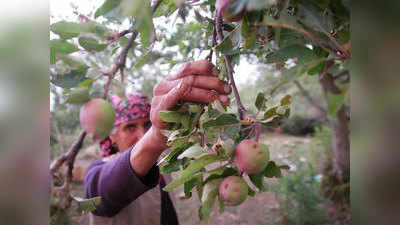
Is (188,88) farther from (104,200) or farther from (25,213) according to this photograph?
(104,200)

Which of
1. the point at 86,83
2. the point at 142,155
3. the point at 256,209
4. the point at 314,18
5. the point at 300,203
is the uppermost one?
the point at 314,18

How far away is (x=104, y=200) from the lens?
1.17m

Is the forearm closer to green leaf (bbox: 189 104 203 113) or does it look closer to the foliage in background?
green leaf (bbox: 189 104 203 113)

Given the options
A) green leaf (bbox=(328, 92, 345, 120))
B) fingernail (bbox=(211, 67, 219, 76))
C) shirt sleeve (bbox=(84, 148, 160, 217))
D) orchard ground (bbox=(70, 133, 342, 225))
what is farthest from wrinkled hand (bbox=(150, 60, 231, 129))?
orchard ground (bbox=(70, 133, 342, 225))

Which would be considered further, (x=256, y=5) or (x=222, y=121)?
(x=222, y=121)

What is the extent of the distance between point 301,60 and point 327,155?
390 cm

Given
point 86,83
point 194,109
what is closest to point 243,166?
point 194,109

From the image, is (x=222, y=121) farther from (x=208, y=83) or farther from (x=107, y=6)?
(x=107, y=6)

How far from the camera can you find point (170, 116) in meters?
0.54

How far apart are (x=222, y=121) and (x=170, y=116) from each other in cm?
12

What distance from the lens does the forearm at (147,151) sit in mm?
795

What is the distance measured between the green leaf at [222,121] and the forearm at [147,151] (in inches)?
11.9

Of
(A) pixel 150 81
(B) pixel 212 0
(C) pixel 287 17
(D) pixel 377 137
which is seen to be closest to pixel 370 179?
(D) pixel 377 137

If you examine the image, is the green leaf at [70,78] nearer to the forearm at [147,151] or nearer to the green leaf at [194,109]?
the green leaf at [194,109]
